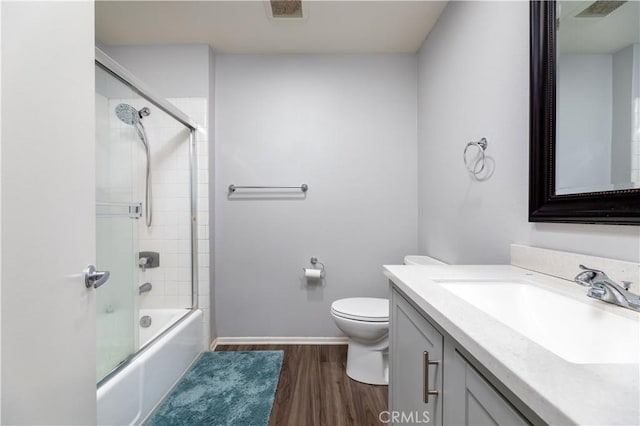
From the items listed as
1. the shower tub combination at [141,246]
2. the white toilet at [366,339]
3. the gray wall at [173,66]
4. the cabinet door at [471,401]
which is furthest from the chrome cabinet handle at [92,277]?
the gray wall at [173,66]

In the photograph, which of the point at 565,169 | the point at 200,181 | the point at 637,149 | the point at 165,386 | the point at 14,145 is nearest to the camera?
the point at 14,145

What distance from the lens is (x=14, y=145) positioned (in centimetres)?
54

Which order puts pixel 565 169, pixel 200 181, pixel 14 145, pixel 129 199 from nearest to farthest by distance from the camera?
pixel 14 145, pixel 565 169, pixel 129 199, pixel 200 181

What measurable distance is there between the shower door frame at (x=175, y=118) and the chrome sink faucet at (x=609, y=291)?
65.5 inches

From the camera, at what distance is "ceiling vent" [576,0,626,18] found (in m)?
0.77

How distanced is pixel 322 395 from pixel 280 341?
0.69m

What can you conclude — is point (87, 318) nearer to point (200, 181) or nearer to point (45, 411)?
point (45, 411)

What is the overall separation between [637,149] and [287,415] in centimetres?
170

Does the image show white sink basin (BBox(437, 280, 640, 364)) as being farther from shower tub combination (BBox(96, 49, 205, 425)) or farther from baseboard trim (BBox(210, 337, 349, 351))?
baseboard trim (BBox(210, 337, 349, 351))

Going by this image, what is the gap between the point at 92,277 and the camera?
0.76 m

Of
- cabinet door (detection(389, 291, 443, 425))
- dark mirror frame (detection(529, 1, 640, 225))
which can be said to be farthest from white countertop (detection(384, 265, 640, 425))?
dark mirror frame (detection(529, 1, 640, 225))

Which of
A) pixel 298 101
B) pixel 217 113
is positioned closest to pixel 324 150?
pixel 298 101

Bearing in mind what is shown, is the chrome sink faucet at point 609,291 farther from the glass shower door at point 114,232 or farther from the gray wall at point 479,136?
the glass shower door at point 114,232

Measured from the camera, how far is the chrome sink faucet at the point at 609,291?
610 millimetres
